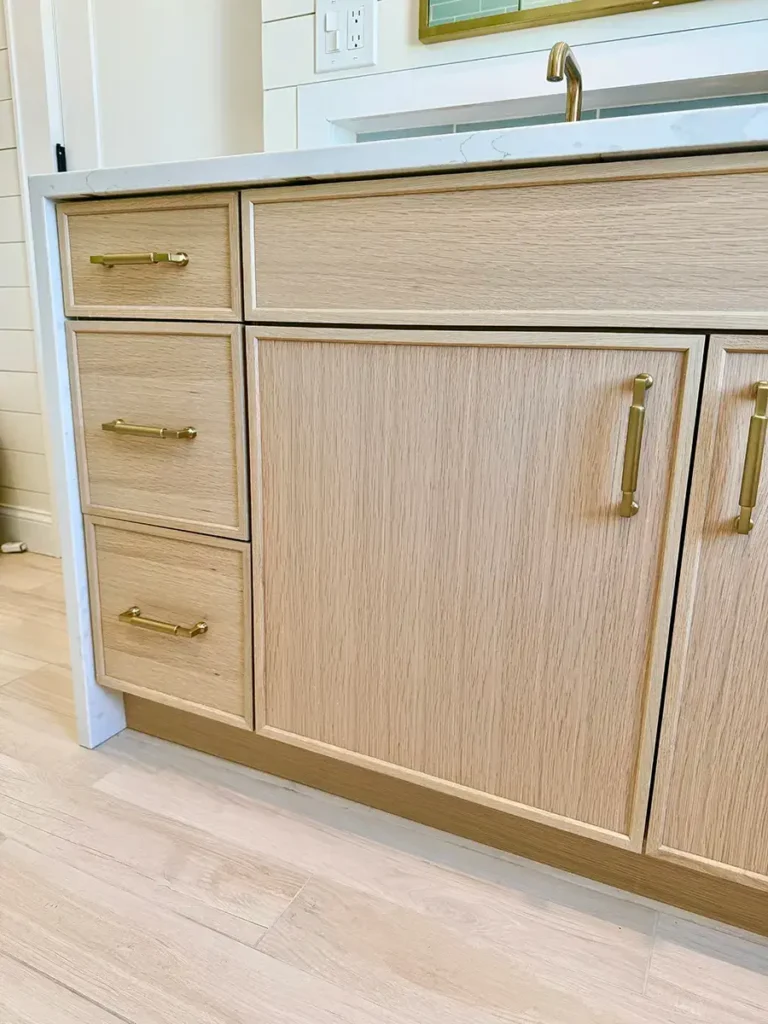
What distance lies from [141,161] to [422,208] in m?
1.30

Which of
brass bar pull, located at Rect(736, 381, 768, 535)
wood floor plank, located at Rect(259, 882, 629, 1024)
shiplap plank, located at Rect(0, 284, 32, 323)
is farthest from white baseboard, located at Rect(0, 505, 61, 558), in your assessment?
brass bar pull, located at Rect(736, 381, 768, 535)

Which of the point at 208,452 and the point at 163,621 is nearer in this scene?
the point at 208,452

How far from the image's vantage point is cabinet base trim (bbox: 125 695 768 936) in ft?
2.77

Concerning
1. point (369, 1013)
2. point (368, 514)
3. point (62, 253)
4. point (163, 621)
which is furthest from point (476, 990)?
point (62, 253)

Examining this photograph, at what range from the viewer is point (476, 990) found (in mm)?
754

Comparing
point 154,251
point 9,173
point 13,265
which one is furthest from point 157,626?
point 9,173

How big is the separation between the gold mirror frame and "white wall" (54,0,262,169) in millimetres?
461

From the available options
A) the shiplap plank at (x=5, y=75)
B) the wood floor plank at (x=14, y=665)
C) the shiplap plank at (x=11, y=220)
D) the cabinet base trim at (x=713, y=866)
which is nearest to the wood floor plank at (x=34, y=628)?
the wood floor plank at (x=14, y=665)

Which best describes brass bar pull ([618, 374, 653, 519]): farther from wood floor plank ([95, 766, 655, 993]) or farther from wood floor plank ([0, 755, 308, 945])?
wood floor plank ([0, 755, 308, 945])

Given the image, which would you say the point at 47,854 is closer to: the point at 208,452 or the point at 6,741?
the point at 6,741

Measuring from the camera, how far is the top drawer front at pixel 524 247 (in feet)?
2.12

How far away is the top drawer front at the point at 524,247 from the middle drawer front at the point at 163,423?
117mm

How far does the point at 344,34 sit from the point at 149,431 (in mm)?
888

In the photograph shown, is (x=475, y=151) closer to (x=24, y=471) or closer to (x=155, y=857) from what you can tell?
(x=155, y=857)
